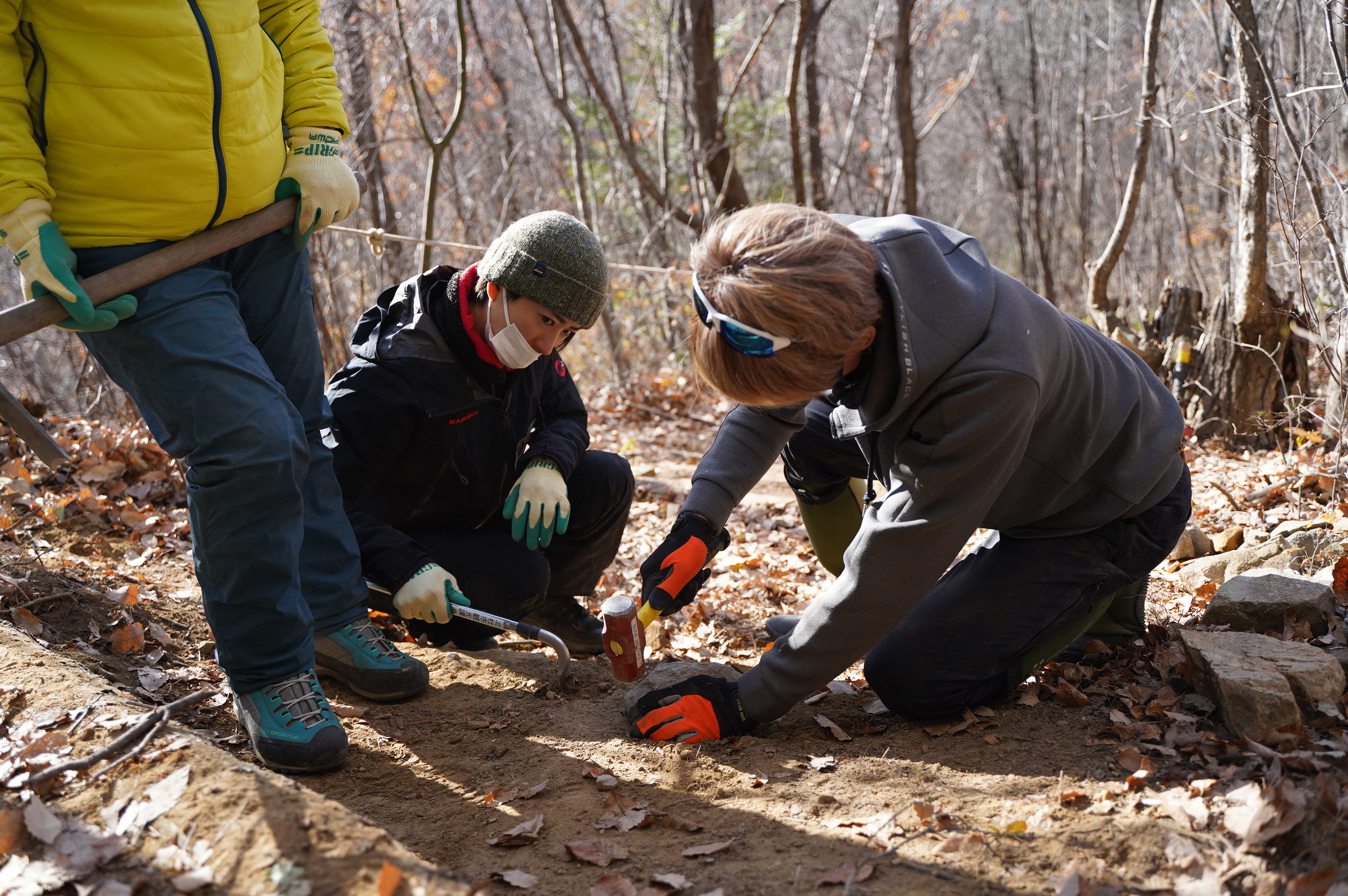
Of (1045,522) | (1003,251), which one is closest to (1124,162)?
(1003,251)

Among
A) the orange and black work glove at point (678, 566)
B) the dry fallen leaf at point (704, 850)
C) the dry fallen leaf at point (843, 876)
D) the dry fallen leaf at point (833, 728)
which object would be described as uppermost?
A: the orange and black work glove at point (678, 566)

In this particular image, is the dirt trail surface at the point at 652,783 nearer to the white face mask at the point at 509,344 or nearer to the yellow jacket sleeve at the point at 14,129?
the white face mask at the point at 509,344

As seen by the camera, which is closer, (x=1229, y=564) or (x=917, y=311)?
(x=917, y=311)

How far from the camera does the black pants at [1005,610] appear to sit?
2.61m

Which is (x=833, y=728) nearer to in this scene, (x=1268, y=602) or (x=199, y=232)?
(x=1268, y=602)

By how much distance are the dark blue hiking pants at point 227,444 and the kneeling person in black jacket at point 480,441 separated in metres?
0.44

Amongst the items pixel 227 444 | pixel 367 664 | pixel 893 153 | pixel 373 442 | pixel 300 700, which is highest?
pixel 893 153

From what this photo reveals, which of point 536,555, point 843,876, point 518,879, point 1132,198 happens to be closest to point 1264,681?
point 843,876

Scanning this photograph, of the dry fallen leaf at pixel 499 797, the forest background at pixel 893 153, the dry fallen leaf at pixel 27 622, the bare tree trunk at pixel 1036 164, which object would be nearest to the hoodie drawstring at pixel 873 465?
the dry fallen leaf at pixel 499 797

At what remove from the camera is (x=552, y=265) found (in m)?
2.76

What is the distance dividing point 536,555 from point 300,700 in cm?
102

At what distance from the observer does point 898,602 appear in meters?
2.23

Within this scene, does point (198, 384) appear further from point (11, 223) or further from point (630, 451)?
point (630, 451)

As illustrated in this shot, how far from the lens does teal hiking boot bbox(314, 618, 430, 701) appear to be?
2.79 meters
